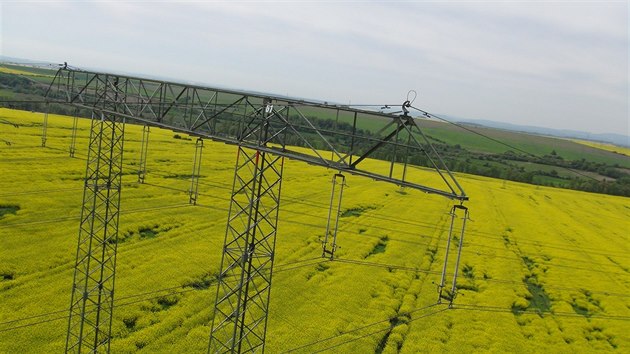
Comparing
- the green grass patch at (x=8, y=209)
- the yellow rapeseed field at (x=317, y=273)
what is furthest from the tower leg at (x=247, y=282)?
the green grass patch at (x=8, y=209)

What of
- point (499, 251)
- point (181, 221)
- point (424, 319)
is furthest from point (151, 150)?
point (424, 319)

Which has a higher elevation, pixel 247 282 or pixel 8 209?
pixel 247 282

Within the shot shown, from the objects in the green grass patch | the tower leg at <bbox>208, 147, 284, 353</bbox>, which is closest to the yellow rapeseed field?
the green grass patch

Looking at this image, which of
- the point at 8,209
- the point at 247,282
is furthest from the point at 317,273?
the point at 8,209

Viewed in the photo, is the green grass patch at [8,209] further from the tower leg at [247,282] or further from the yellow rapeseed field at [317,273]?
the tower leg at [247,282]

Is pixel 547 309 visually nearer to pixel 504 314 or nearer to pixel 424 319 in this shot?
pixel 504 314

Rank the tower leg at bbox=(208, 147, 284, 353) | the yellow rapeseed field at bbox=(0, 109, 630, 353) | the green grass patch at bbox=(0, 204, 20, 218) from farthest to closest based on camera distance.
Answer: the green grass patch at bbox=(0, 204, 20, 218) < the yellow rapeseed field at bbox=(0, 109, 630, 353) < the tower leg at bbox=(208, 147, 284, 353)

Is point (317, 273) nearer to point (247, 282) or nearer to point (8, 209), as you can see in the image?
point (247, 282)

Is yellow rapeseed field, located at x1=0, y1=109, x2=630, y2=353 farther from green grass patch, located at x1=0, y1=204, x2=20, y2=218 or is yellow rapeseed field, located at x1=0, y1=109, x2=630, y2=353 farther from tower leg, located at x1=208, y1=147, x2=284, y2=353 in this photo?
tower leg, located at x1=208, y1=147, x2=284, y2=353

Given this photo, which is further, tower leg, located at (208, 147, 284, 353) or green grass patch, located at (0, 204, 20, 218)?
green grass patch, located at (0, 204, 20, 218)
